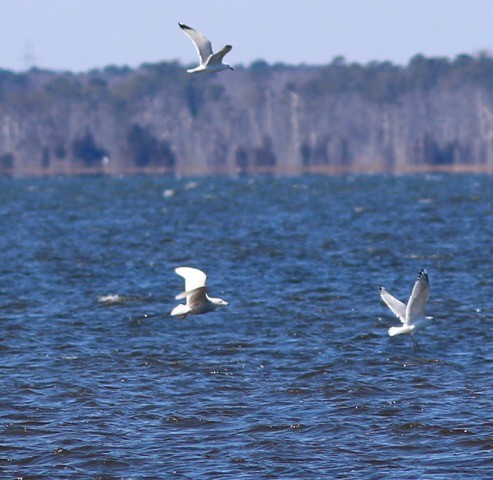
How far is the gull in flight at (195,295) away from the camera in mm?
20031

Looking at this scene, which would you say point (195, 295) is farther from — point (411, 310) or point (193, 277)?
point (411, 310)

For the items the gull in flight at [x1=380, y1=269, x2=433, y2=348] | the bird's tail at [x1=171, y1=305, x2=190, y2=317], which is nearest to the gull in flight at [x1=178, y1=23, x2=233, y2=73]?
the bird's tail at [x1=171, y1=305, x2=190, y2=317]

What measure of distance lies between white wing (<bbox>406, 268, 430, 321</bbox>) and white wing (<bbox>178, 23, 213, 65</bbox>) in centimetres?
726

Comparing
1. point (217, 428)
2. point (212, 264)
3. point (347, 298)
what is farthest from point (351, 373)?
point (212, 264)

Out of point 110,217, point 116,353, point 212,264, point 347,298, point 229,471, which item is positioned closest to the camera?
point 229,471

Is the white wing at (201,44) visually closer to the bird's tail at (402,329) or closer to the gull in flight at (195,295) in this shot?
the gull in flight at (195,295)

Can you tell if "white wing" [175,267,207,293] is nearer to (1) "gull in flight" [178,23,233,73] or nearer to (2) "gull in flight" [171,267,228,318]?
(2) "gull in flight" [171,267,228,318]

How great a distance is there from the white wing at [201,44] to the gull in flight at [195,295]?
5.79 m

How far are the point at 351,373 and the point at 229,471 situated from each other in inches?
231

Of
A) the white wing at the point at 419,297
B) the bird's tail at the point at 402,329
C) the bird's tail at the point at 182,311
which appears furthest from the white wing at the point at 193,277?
the white wing at the point at 419,297

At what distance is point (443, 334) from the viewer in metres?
25.0

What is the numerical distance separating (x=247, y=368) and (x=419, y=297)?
369cm

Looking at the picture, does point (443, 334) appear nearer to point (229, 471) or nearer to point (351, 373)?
point (351, 373)

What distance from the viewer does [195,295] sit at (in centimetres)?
2047
